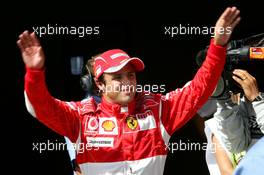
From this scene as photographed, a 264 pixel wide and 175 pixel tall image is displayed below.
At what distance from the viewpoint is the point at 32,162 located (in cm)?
357

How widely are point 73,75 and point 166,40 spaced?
0.63 metres

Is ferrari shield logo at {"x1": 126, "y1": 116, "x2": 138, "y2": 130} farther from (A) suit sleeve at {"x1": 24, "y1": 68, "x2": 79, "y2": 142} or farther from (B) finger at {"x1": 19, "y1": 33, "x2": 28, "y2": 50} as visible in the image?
(B) finger at {"x1": 19, "y1": 33, "x2": 28, "y2": 50}

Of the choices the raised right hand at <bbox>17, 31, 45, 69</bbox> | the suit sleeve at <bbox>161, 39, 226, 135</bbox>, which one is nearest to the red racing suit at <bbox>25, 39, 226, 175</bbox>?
the suit sleeve at <bbox>161, 39, 226, 135</bbox>

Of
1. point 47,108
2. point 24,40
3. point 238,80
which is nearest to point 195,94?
point 238,80

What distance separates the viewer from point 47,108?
2047 mm

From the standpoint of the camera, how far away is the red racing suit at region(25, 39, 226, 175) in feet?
6.92

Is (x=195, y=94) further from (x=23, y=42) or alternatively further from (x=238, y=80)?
(x=23, y=42)

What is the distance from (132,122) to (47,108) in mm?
349

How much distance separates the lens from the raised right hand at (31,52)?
1988mm

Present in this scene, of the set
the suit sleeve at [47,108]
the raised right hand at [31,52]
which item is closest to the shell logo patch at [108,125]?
the suit sleeve at [47,108]

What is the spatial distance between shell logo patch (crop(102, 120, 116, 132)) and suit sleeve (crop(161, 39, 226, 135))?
20 centimetres

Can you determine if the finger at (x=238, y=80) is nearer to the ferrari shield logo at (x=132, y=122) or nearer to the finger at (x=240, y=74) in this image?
the finger at (x=240, y=74)

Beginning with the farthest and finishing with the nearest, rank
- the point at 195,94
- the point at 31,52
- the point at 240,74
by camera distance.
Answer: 1. the point at 240,74
2. the point at 195,94
3. the point at 31,52

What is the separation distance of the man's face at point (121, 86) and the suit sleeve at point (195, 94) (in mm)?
159
